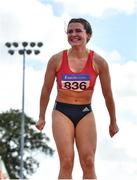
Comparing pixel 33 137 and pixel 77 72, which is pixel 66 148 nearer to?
pixel 77 72

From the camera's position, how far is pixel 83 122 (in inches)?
358

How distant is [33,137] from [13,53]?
3469cm

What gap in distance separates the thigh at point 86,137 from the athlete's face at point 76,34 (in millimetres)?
1047

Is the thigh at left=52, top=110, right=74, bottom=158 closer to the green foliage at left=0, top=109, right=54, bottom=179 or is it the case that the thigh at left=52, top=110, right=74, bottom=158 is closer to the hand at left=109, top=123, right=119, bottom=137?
the hand at left=109, top=123, right=119, bottom=137

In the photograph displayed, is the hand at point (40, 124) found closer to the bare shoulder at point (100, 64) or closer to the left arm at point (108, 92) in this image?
the left arm at point (108, 92)

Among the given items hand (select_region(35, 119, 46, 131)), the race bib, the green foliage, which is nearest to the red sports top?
the race bib

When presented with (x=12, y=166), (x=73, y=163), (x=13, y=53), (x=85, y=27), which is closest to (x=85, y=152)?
(x=73, y=163)

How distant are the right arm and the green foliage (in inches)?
2381

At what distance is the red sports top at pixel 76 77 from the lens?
9070 mm

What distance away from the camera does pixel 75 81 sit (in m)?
9.05

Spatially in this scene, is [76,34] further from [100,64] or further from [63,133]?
[63,133]

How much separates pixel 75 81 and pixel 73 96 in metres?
0.21

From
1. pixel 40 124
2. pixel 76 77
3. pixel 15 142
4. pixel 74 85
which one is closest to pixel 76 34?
pixel 76 77

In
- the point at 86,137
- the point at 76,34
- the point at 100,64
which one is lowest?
the point at 86,137
